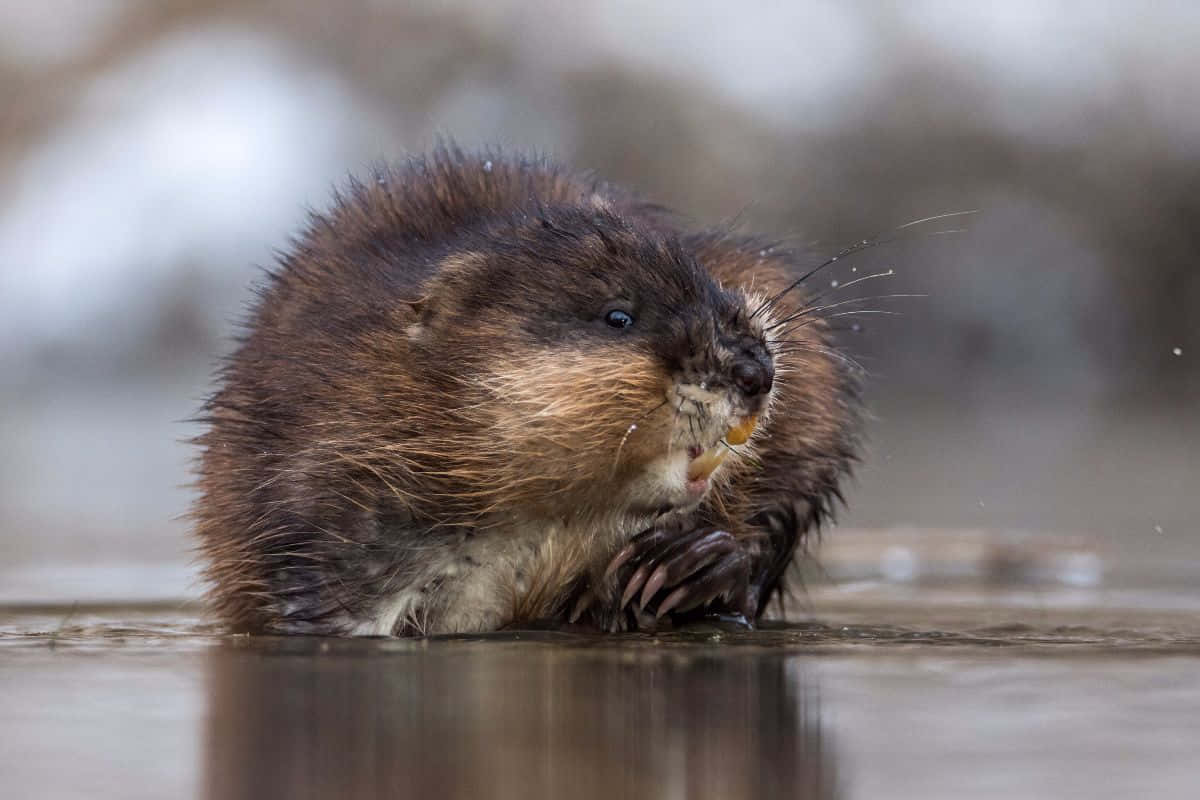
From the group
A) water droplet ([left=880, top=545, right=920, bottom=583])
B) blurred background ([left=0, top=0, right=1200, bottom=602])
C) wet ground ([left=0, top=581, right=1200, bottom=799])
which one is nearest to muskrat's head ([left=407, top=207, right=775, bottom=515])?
wet ground ([left=0, top=581, right=1200, bottom=799])

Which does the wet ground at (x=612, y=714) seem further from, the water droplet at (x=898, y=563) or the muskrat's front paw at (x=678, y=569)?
the water droplet at (x=898, y=563)

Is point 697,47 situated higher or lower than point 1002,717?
higher

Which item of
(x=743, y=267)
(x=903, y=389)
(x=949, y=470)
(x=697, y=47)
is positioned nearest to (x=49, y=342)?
(x=697, y=47)

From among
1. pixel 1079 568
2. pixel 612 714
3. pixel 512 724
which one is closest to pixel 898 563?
pixel 1079 568

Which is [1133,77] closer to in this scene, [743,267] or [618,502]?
[743,267]

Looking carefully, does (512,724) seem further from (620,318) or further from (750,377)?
(620,318)

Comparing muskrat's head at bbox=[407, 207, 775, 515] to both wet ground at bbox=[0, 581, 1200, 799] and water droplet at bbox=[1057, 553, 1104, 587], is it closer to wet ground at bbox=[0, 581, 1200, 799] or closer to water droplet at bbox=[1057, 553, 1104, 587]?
wet ground at bbox=[0, 581, 1200, 799]

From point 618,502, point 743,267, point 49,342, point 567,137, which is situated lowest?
point 618,502
